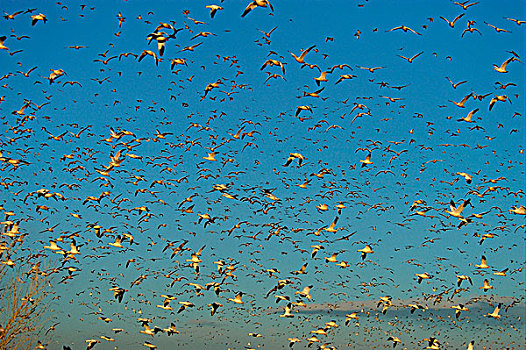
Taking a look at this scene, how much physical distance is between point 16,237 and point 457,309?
108ft

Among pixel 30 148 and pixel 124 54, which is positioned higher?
pixel 124 54

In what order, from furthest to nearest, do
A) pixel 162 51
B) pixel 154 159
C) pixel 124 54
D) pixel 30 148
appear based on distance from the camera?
pixel 154 159 < pixel 30 148 < pixel 124 54 < pixel 162 51

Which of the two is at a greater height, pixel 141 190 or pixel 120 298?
pixel 141 190

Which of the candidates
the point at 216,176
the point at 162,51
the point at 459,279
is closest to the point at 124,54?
the point at 162,51

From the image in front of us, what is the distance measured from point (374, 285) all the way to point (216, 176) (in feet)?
64.6

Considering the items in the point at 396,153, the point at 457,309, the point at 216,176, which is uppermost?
the point at 396,153

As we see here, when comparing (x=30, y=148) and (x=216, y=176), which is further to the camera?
(x=216, y=176)

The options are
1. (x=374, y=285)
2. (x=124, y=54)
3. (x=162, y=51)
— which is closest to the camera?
(x=162, y=51)

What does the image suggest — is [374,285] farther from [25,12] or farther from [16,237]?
[25,12]

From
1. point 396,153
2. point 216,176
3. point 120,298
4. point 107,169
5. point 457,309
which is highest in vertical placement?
point 396,153

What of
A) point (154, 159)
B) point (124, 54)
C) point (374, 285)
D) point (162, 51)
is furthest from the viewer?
point (374, 285)

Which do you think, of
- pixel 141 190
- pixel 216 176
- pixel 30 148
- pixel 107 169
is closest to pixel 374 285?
pixel 216 176

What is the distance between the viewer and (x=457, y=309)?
46.3 m

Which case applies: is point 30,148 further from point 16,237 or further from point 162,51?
point 162,51
